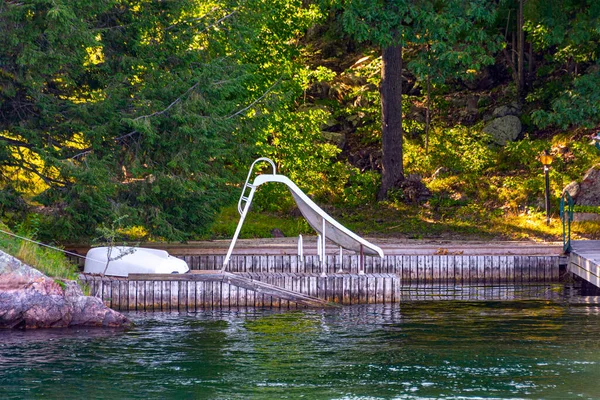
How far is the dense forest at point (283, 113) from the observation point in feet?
65.8

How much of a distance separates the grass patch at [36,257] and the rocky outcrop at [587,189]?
53.2 feet

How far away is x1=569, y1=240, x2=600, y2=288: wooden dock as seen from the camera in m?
19.3

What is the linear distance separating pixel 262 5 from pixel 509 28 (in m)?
12.1

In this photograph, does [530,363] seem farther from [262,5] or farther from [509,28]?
[509,28]

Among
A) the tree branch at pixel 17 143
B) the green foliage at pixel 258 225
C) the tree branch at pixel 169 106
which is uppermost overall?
the tree branch at pixel 169 106

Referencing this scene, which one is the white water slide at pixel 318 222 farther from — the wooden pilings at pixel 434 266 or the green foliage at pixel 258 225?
the green foliage at pixel 258 225

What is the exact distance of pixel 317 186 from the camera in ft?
99.9

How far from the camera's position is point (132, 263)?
19047 mm

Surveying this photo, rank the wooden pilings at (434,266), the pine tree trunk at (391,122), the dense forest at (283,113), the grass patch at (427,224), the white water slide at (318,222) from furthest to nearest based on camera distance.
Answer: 1. the pine tree trunk at (391,122)
2. the grass patch at (427,224)
3. the wooden pilings at (434,266)
4. the dense forest at (283,113)
5. the white water slide at (318,222)

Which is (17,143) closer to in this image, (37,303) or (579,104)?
(37,303)

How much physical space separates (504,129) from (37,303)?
20.6m

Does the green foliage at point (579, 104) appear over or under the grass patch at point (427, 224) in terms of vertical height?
over

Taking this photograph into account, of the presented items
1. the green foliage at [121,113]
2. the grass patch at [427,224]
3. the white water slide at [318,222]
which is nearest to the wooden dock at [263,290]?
the white water slide at [318,222]

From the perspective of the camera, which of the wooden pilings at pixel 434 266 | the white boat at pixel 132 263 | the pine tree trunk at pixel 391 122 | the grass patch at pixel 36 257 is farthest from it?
the pine tree trunk at pixel 391 122
